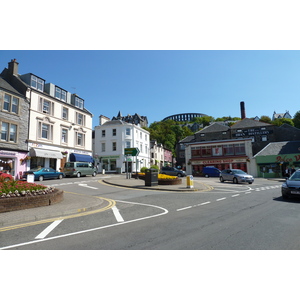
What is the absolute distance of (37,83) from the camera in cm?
2984

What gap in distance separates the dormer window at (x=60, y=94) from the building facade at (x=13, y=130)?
6156 millimetres

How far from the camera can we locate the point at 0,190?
8.71 m

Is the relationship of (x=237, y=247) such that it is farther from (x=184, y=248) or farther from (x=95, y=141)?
(x=95, y=141)

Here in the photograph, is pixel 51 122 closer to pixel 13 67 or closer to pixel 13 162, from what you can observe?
pixel 13 162

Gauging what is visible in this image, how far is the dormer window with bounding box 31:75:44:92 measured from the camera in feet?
95.6

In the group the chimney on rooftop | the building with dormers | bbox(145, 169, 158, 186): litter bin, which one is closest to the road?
bbox(145, 169, 158, 186): litter bin

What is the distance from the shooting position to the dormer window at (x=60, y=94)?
32.8 meters

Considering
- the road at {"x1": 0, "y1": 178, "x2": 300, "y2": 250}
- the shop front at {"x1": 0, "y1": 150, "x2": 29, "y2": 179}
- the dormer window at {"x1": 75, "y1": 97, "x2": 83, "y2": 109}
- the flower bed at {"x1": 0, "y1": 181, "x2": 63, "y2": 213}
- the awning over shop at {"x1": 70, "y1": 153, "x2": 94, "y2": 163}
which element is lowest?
the road at {"x1": 0, "y1": 178, "x2": 300, "y2": 250}

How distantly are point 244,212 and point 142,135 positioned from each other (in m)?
45.4

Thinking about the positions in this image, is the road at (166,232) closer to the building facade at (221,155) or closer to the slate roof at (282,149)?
the slate roof at (282,149)

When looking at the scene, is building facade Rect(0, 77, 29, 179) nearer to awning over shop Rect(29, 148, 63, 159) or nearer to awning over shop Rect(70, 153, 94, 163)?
awning over shop Rect(29, 148, 63, 159)

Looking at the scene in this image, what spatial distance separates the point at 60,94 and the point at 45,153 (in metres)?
10.3

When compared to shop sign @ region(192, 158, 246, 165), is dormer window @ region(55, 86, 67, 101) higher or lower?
higher

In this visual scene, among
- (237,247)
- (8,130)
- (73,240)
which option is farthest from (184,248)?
(8,130)
